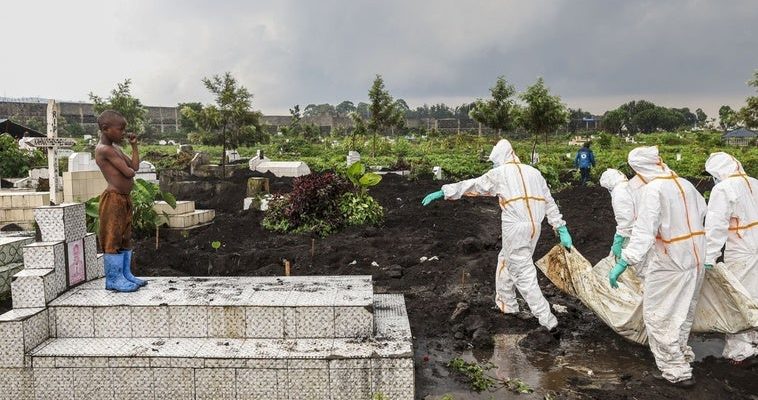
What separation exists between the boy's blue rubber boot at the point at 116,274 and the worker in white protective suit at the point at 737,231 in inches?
185

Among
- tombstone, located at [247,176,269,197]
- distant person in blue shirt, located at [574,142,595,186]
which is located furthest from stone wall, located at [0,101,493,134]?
tombstone, located at [247,176,269,197]

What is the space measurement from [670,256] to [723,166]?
137 cm

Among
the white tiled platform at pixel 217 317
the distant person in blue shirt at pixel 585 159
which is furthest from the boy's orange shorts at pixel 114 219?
the distant person in blue shirt at pixel 585 159

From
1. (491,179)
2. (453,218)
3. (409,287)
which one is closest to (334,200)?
(453,218)

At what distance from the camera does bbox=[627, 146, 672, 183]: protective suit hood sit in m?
4.55

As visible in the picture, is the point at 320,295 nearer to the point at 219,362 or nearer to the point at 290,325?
the point at 290,325

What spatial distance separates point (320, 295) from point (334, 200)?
5.89 meters

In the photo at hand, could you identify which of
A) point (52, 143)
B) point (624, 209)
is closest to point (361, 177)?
point (52, 143)

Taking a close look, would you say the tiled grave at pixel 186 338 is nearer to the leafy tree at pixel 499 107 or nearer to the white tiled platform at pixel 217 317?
the white tiled platform at pixel 217 317

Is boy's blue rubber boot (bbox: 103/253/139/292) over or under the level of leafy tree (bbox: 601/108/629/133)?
under

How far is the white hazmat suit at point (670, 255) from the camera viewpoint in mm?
4371

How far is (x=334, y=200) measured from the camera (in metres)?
10.5

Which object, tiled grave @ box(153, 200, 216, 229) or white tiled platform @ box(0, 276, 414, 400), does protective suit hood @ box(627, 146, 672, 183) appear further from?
tiled grave @ box(153, 200, 216, 229)

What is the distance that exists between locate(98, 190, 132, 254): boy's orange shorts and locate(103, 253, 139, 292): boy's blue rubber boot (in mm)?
57
